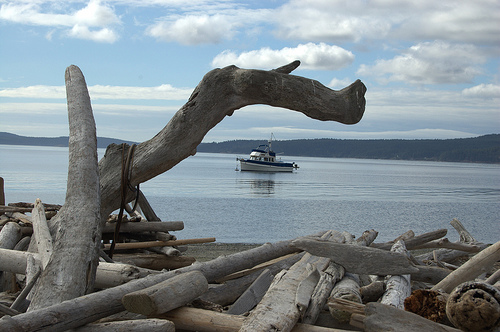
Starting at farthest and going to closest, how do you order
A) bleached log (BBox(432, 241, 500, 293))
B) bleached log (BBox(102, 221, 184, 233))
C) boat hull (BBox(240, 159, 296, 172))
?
boat hull (BBox(240, 159, 296, 172)) → bleached log (BBox(102, 221, 184, 233)) → bleached log (BBox(432, 241, 500, 293))

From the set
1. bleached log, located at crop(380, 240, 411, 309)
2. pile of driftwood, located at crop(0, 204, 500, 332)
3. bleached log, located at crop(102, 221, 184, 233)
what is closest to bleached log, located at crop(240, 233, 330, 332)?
pile of driftwood, located at crop(0, 204, 500, 332)

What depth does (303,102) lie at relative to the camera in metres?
5.47

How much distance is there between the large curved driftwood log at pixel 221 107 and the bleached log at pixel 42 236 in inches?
30.1

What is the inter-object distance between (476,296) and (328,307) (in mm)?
1240

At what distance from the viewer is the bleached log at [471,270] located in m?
4.75

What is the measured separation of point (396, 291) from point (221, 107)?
2873 millimetres

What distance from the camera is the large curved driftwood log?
546 centimetres

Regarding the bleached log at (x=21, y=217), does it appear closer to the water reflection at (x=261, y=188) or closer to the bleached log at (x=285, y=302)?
the bleached log at (x=285, y=302)

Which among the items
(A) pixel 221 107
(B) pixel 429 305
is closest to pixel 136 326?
(B) pixel 429 305

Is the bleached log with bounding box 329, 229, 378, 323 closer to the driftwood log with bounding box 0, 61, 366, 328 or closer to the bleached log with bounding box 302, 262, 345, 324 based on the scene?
the bleached log with bounding box 302, 262, 345, 324

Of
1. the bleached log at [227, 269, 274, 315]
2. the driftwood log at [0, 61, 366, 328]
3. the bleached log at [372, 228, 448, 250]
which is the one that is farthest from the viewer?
the bleached log at [372, 228, 448, 250]

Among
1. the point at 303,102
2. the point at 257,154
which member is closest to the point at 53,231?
the point at 303,102

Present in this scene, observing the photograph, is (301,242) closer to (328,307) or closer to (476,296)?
(328,307)

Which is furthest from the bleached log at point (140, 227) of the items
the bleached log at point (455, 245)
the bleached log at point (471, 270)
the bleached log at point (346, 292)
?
the bleached log at point (455, 245)
